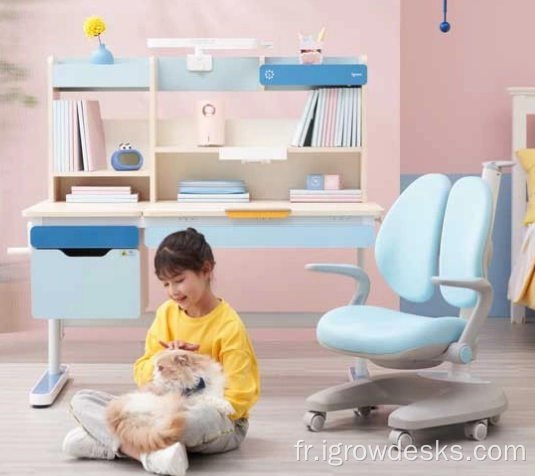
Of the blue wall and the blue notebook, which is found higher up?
the blue notebook

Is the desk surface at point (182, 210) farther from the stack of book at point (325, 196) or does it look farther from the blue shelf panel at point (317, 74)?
the blue shelf panel at point (317, 74)

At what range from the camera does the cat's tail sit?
287 centimetres

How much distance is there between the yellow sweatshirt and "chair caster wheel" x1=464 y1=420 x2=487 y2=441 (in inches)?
25.4

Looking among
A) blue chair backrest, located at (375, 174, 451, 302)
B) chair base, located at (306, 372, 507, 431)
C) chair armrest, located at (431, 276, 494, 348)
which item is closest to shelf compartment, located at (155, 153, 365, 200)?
blue chair backrest, located at (375, 174, 451, 302)

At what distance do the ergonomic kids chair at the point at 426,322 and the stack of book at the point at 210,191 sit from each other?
2.29ft

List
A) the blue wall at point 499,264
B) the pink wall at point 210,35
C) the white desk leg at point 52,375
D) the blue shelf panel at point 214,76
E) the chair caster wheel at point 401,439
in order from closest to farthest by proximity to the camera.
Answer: the chair caster wheel at point 401,439, the white desk leg at point 52,375, the blue shelf panel at point 214,76, the pink wall at point 210,35, the blue wall at point 499,264

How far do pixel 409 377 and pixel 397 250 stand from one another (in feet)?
1.31

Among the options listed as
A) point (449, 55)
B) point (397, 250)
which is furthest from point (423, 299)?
point (449, 55)

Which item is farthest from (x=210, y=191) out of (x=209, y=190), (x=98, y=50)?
(x=98, y=50)

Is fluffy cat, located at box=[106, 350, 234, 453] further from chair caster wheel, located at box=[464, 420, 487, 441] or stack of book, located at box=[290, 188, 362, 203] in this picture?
stack of book, located at box=[290, 188, 362, 203]

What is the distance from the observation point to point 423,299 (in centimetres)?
349

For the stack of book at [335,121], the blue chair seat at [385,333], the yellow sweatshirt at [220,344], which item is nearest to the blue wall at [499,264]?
the stack of book at [335,121]

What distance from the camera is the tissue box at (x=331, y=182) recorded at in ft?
13.5

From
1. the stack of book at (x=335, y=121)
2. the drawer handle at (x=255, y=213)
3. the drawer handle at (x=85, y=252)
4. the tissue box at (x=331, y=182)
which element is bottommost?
the drawer handle at (x=85, y=252)
